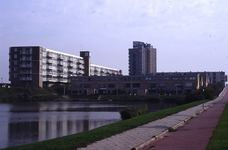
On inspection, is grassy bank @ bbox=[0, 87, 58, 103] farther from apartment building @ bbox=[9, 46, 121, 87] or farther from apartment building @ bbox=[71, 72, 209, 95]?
apartment building @ bbox=[71, 72, 209, 95]

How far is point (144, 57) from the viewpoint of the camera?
19850 cm

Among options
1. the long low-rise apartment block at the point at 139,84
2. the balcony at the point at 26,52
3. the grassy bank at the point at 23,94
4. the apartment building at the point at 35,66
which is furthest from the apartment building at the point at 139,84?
the balcony at the point at 26,52

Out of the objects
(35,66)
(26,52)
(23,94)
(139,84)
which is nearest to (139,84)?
(139,84)

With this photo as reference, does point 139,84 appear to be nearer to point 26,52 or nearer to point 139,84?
point 139,84

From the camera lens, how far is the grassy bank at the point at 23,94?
9383cm

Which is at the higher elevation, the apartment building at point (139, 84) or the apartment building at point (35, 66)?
the apartment building at point (35, 66)

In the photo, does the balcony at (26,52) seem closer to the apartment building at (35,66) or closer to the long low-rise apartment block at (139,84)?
the apartment building at (35,66)

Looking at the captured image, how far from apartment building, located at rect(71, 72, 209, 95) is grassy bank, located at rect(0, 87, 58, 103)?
17475 mm

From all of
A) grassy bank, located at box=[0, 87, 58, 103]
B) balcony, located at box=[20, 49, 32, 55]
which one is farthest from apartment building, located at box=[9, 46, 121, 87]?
grassy bank, located at box=[0, 87, 58, 103]

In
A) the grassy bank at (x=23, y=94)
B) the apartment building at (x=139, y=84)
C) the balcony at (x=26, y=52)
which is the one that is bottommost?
the grassy bank at (x=23, y=94)

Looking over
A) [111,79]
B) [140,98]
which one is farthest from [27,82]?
[140,98]

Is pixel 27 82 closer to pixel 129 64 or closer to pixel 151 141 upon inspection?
pixel 129 64

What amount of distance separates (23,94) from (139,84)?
152ft

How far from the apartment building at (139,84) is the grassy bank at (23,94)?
1748 centimetres
